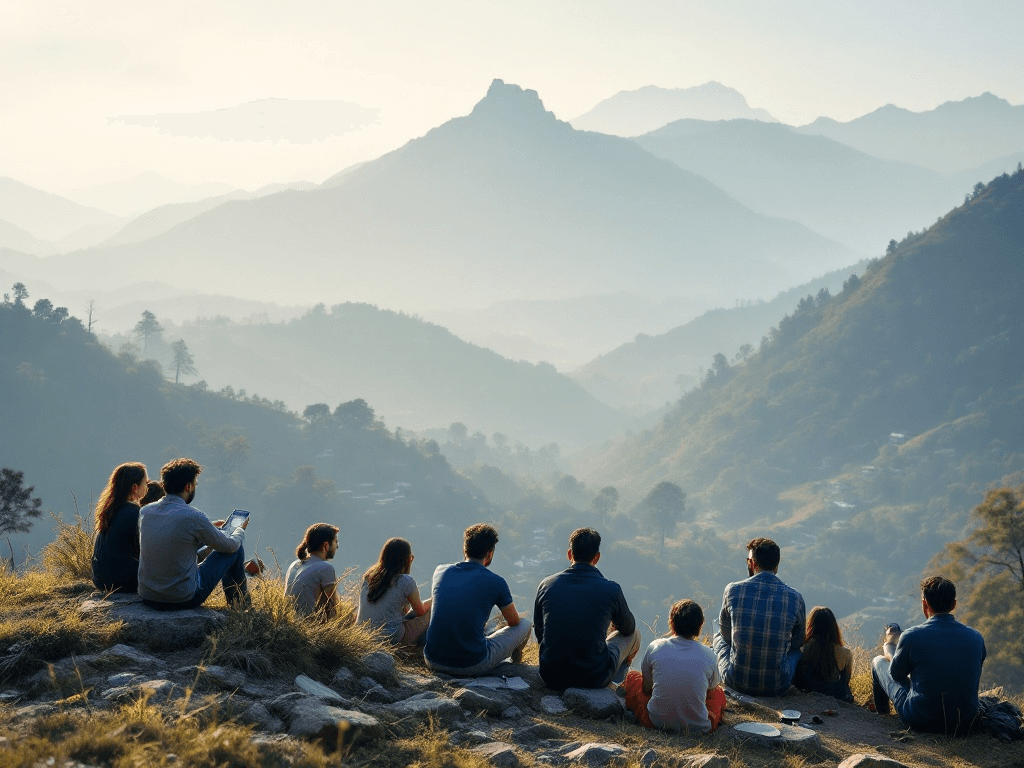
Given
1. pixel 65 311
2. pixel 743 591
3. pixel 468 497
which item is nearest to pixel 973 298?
pixel 468 497

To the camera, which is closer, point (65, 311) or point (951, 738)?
point (951, 738)

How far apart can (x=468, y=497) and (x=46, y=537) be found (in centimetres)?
6349

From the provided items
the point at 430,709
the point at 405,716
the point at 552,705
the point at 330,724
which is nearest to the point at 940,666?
the point at 552,705

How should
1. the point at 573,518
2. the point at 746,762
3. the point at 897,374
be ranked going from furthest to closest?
the point at 897,374
the point at 573,518
the point at 746,762

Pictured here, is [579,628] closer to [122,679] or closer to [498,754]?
[498,754]

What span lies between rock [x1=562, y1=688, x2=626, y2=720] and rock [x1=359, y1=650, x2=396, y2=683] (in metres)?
1.45

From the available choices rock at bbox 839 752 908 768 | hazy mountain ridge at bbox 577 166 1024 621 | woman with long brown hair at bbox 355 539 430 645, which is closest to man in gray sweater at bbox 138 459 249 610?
woman with long brown hair at bbox 355 539 430 645

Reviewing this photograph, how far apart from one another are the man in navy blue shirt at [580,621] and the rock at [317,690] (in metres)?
1.85

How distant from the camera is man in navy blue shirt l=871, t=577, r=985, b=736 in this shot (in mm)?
6586

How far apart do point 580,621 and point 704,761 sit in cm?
180

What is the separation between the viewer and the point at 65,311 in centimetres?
12550

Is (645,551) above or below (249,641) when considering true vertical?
below

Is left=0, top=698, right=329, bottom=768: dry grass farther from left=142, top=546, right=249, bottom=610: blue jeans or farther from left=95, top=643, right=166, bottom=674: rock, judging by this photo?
left=142, top=546, right=249, bottom=610: blue jeans

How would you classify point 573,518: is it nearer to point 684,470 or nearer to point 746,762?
point 684,470
